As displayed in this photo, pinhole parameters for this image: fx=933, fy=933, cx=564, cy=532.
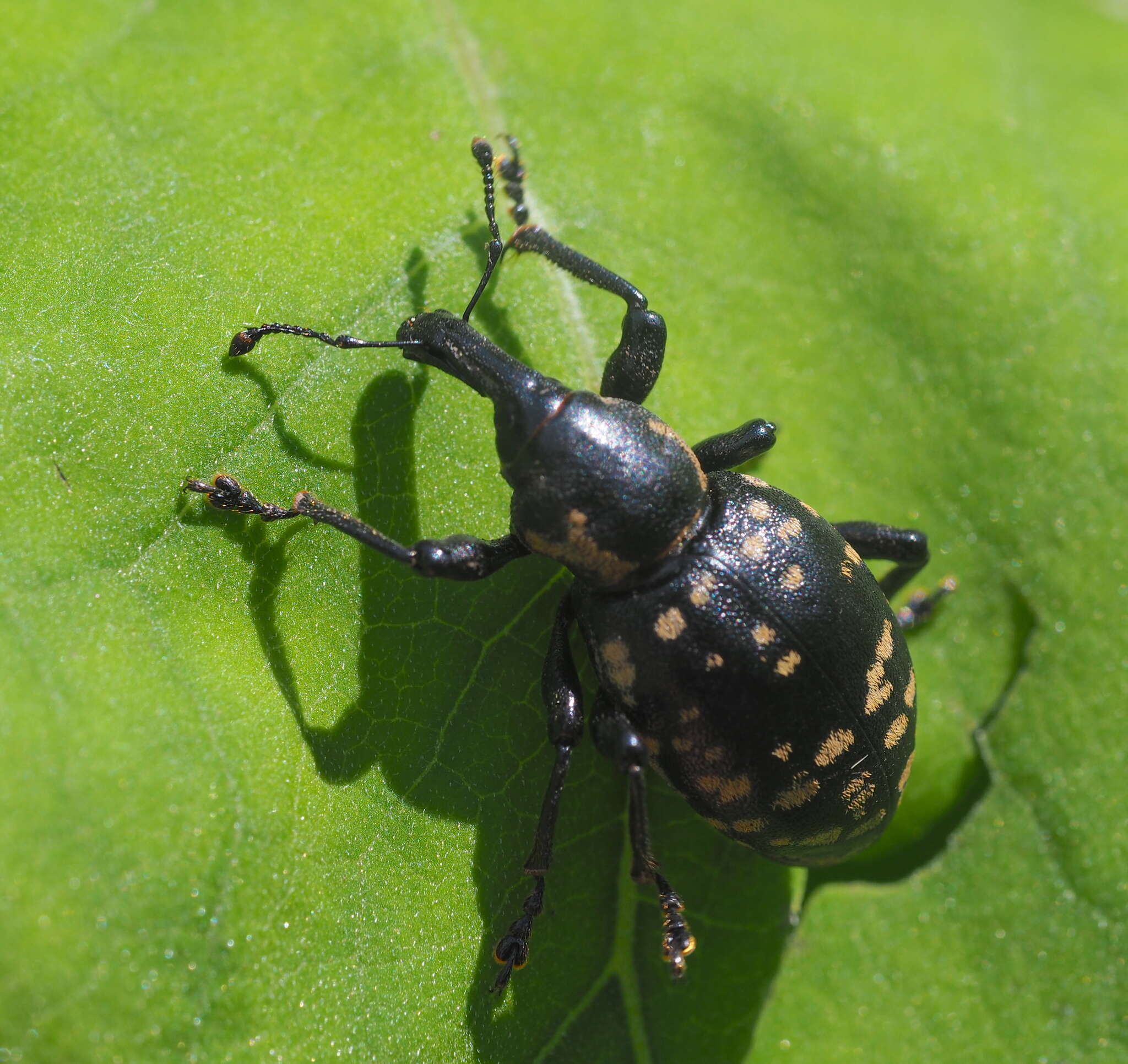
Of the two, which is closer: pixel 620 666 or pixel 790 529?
pixel 620 666

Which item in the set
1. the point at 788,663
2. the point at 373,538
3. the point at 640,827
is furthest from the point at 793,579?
the point at 373,538

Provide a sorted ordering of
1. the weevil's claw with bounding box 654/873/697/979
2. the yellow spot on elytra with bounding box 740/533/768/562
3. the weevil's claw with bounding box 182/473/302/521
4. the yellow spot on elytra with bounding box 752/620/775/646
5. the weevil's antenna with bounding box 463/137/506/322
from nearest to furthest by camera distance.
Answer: the weevil's claw with bounding box 182/473/302/521 < the yellow spot on elytra with bounding box 752/620/775/646 < the weevil's claw with bounding box 654/873/697/979 < the yellow spot on elytra with bounding box 740/533/768/562 < the weevil's antenna with bounding box 463/137/506/322

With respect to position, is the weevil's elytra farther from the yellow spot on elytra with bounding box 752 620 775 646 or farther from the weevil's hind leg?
the weevil's hind leg

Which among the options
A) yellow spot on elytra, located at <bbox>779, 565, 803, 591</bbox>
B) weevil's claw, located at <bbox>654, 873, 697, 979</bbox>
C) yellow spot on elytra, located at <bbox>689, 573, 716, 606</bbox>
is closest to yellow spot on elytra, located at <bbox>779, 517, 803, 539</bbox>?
yellow spot on elytra, located at <bbox>779, 565, 803, 591</bbox>

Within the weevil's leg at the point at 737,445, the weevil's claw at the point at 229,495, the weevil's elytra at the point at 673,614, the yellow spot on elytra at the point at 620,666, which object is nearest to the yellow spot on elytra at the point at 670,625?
the weevil's elytra at the point at 673,614

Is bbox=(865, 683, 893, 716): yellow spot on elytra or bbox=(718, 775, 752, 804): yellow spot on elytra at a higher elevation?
bbox=(865, 683, 893, 716): yellow spot on elytra

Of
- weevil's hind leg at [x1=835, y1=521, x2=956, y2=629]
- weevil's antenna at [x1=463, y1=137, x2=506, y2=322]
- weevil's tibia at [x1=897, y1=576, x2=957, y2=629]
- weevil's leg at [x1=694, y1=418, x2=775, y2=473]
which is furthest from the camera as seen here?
weevil's tibia at [x1=897, y1=576, x2=957, y2=629]

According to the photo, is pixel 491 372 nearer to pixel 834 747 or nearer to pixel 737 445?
pixel 737 445
